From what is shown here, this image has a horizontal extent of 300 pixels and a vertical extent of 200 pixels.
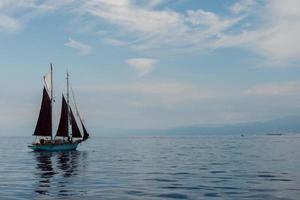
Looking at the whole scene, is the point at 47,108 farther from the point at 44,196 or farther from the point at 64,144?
the point at 44,196

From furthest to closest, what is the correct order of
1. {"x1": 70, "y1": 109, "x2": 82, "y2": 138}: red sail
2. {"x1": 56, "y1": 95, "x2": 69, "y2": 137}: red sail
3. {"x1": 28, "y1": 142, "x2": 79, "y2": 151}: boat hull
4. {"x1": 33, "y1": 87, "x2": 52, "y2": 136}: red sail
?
1. {"x1": 70, "y1": 109, "x2": 82, "y2": 138}: red sail
2. {"x1": 56, "y1": 95, "x2": 69, "y2": 137}: red sail
3. {"x1": 28, "y1": 142, "x2": 79, "y2": 151}: boat hull
4. {"x1": 33, "y1": 87, "x2": 52, "y2": 136}: red sail

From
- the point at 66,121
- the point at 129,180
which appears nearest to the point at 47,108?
the point at 66,121

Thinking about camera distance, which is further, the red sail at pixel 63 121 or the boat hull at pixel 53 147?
the red sail at pixel 63 121

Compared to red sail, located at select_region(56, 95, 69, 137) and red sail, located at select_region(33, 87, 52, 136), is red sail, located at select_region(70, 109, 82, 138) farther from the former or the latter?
red sail, located at select_region(33, 87, 52, 136)

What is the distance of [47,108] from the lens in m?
106

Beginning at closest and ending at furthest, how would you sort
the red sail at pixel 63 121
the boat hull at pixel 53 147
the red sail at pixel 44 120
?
the red sail at pixel 44 120
the boat hull at pixel 53 147
the red sail at pixel 63 121

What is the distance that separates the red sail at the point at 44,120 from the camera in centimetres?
10544

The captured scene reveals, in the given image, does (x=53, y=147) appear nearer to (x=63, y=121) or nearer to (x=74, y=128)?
(x=63, y=121)

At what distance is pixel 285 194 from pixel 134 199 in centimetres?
1024

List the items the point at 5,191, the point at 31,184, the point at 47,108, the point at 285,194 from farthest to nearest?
the point at 47,108 → the point at 31,184 → the point at 5,191 → the point at 285,194

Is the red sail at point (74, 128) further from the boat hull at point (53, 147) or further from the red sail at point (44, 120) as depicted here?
the red sail at point (44, 120)

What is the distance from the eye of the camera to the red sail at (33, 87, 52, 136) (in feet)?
346

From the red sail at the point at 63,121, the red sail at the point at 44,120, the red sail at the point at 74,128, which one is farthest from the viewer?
the red sail at the point at 74,128

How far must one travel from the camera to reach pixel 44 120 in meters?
106
